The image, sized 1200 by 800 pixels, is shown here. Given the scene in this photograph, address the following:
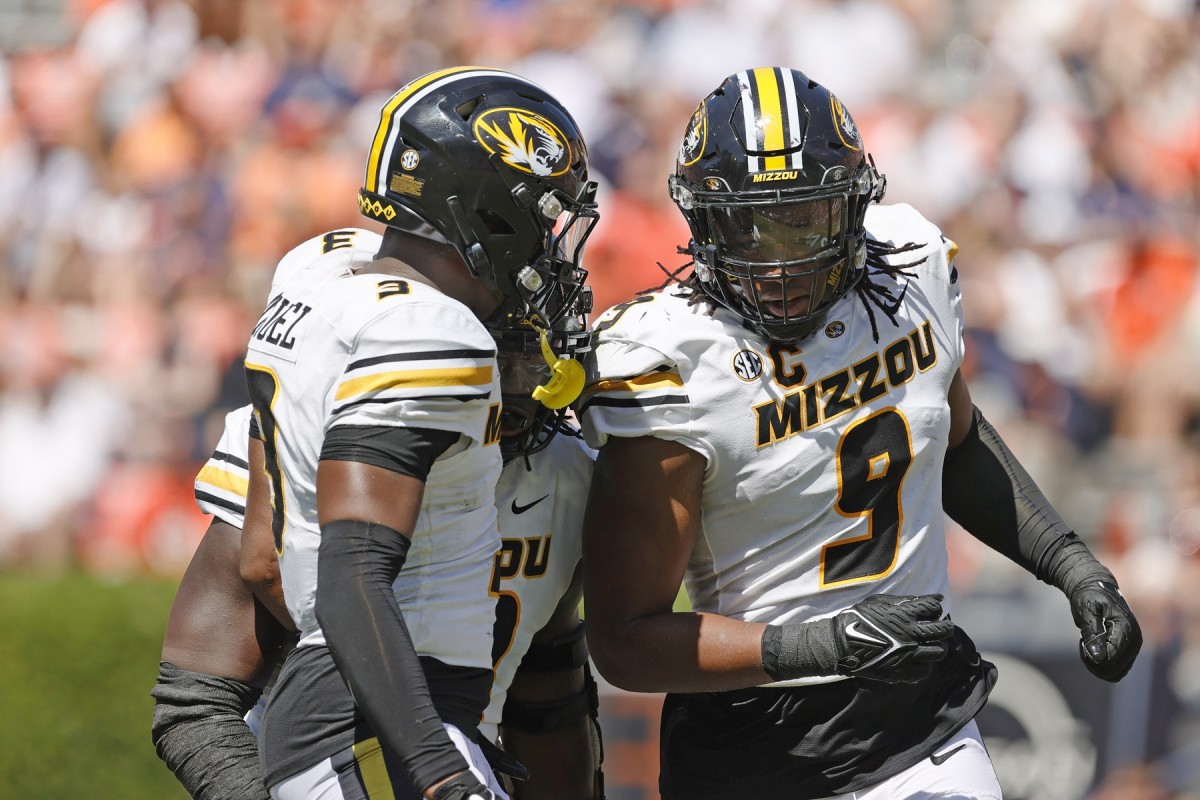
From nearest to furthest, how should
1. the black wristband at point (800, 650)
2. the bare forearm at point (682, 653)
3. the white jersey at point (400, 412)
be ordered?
the white jersey at point (400, 412) → the black wristband at point (800, 650) → the bare forearm at point (682, 653)

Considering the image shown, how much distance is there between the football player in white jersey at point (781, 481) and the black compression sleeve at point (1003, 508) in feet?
0.57

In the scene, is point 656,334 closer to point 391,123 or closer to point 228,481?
point 391,123

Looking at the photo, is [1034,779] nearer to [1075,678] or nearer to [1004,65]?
[1075,678]

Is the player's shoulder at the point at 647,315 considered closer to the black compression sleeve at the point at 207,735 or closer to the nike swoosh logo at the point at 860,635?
the nike swoosh logo at the point at 860,635

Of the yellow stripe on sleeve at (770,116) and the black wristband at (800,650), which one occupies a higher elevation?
the yellow stripe on sleeve at (770,116)

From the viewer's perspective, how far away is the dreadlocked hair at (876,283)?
3.18 m

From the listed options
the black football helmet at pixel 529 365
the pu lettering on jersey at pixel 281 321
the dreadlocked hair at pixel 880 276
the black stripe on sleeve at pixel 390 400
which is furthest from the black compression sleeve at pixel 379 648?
the dreadlocked hair at pixel 880 276

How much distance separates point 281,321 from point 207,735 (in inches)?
36.4

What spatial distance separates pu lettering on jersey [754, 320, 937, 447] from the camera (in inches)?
120

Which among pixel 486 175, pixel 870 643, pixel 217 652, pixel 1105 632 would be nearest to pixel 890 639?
pixel 870 643

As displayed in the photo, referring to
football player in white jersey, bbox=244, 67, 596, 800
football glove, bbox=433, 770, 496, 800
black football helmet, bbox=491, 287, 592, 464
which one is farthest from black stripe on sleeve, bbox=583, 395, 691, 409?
football glove, bbox=433, 770, 496, 800

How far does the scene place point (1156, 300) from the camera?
24.3 ft

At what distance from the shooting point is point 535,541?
3.17 meters

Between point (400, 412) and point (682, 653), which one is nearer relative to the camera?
point (400, 412)
